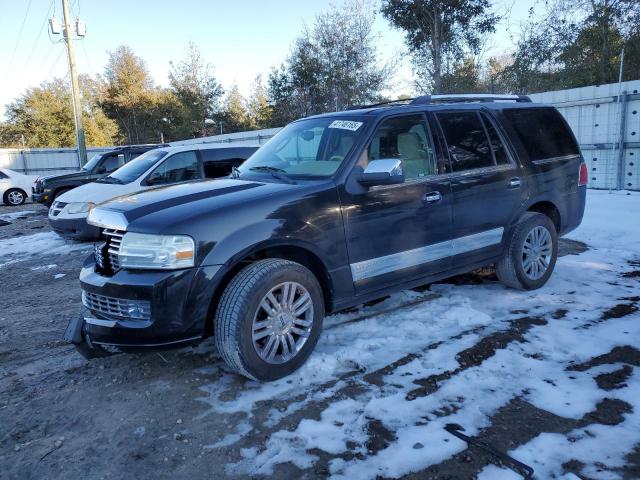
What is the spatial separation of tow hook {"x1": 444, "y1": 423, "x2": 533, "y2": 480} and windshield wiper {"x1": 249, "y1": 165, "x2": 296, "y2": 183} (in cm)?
205

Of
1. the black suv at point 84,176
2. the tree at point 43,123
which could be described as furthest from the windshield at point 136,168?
the tree at point 43,123

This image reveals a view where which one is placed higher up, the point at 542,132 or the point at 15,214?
the point at 542,132

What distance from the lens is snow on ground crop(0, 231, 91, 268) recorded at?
816 cm

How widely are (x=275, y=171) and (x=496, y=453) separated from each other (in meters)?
2.62

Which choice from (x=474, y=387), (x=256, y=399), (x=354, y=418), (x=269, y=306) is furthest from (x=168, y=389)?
(x=474, y=387)

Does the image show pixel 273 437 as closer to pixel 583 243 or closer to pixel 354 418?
pixel 354 418

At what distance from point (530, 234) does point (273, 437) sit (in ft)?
11.3

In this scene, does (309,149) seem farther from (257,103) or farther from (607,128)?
(257,103)

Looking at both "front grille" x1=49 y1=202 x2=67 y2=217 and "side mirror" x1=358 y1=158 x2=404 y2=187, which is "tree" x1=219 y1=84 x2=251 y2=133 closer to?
"front grille" x1=49 y1=202 x2=67 y2=217

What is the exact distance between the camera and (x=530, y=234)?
4.82 metres

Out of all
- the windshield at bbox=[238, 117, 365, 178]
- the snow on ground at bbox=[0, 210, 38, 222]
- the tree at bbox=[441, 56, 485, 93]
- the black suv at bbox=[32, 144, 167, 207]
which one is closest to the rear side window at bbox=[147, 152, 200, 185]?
the black suv at bbox=[32, 144, 167, 207]

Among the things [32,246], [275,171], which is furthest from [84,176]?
[275,171]

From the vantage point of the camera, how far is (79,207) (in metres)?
8.07

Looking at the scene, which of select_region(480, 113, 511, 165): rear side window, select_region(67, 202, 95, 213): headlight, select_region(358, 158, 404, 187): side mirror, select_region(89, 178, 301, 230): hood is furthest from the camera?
select_region(67, 202, 95, 213): headlight
